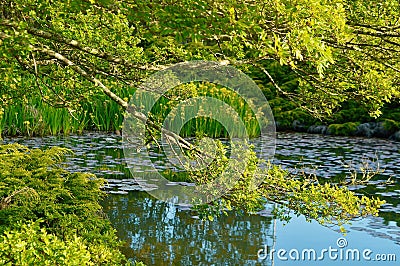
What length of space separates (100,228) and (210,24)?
2176mm

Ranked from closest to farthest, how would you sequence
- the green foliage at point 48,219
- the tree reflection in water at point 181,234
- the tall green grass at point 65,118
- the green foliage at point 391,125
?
the green foliage at point 48,219, the tree reflection in water at point 181,234, the tall green grass at point 65,118, the green foliage at point 391,125

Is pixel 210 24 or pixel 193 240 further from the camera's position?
pixel 193 240

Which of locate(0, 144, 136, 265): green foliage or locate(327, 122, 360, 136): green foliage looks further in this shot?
locate(327, 122, 360, 136): green foliage

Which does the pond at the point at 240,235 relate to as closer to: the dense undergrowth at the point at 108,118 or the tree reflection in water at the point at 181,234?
the tree reflection in water at the point at 181,234

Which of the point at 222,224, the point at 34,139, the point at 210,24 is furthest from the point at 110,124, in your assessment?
the point at 210,24

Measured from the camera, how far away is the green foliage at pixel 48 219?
2.96 m

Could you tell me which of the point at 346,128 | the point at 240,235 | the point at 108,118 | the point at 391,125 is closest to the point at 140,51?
the point at 240,235

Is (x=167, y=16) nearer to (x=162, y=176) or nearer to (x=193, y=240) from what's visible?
(x=193, y=240)

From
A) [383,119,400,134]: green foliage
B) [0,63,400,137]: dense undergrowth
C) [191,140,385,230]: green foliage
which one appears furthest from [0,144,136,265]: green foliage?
[383,119,400,134]: green foliage

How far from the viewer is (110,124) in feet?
42.0

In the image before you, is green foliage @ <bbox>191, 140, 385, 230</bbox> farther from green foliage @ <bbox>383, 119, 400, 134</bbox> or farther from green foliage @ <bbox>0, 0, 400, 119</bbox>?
green foliage @ <bbox>383, 119, 400, 134</bbox>

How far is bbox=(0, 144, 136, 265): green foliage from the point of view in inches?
116

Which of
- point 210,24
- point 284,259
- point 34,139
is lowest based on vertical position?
point 284,259

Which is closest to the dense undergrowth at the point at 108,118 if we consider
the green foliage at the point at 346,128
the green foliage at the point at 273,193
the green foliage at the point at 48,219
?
the green foliage at the point at 346,128
